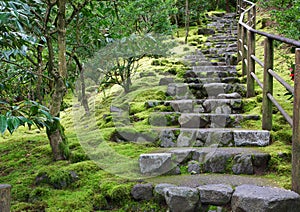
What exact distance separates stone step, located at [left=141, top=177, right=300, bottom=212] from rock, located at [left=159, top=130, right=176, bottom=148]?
2.04 ft

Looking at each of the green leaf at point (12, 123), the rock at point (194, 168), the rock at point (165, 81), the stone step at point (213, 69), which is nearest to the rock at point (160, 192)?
the rock at point (194, 168)

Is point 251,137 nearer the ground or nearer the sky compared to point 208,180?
nearer the sky

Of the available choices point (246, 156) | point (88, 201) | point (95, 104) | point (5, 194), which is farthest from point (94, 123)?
point (5, 194)

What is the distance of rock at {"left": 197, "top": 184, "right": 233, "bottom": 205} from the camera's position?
7.28ft

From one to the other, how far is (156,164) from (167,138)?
60cm

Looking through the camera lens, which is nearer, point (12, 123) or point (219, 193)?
point (12, 123)

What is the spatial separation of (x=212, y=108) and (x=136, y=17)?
2.25m

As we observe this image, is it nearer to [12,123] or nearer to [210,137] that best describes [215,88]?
[210,137]

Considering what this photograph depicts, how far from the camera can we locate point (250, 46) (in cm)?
409

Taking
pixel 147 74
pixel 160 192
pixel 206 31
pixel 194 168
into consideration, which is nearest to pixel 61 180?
pixel 160 192

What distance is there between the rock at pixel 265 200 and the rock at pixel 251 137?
84cm

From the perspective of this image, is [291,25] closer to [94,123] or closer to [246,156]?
[246,156]

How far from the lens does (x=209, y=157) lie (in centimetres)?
272

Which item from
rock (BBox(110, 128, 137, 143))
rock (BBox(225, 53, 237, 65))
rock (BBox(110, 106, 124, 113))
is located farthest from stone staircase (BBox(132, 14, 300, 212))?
rock (BBox(225, 53, 237, 65))
